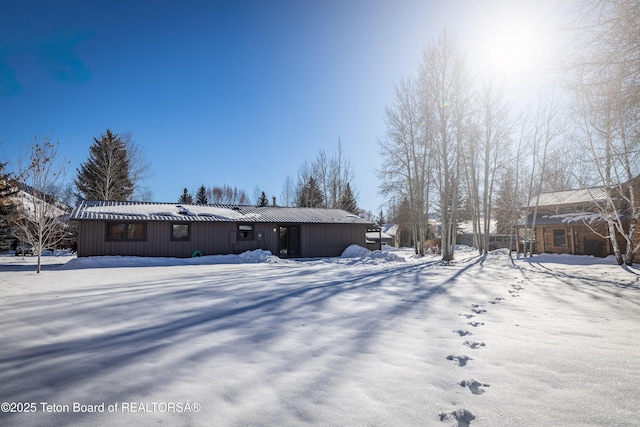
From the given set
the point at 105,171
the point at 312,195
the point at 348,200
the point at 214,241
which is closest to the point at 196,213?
the point at 214,241

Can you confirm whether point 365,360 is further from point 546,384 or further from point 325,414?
point 546,384

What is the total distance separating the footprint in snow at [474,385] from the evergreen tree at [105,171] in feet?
92.9

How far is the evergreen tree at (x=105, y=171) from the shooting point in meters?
25.1

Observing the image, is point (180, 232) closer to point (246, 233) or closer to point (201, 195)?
point (246, 233)

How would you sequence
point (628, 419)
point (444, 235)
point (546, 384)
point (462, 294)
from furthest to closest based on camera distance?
point (444, 235) → point (462, 294) → point (546, 384) → point (628, 419)

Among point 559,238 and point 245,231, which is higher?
point 245,231

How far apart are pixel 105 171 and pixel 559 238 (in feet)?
110

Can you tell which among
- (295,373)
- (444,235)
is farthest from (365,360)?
(444,235)

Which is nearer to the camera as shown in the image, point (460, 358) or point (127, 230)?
point (460, 358)

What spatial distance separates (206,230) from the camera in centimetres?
1756

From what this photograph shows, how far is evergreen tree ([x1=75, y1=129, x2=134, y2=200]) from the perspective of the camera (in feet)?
82.3

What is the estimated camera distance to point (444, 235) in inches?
626

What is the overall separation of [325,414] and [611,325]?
427 cm

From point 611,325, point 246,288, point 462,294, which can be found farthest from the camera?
point 246,288
